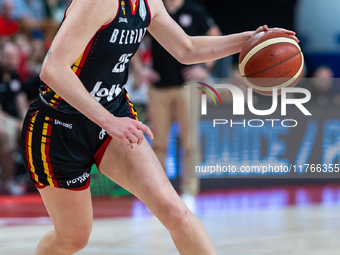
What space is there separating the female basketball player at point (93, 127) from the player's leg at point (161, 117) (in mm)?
3645

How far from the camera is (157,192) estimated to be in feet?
8.11

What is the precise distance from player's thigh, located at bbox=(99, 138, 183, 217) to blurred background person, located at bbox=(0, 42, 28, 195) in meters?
4.87

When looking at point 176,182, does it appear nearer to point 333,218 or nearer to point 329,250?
point 333,218

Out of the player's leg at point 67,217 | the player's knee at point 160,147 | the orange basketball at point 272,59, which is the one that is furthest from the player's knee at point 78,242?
the player's knee at point 160,147

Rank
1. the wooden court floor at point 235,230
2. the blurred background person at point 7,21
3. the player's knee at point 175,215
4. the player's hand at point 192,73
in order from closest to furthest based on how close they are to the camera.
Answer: the player's knee at point 175,215 < the wooden court floor at point 235,230 < the player's hand at point 192,73 < the blurred background person at point 7,21

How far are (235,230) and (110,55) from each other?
2.88 meters

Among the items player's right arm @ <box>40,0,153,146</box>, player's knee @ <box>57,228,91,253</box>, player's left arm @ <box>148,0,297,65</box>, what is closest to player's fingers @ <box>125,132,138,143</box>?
player's right arm @ <box>40,0,153,146</box>

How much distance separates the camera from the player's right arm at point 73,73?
2.21m

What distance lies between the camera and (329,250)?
4074 mm

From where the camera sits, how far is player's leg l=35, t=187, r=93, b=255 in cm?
270

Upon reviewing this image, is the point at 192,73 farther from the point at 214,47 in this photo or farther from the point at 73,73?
the point at 73,73

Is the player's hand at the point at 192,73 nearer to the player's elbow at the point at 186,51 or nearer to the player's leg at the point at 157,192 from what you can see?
the player's elbow at the point at 186,51

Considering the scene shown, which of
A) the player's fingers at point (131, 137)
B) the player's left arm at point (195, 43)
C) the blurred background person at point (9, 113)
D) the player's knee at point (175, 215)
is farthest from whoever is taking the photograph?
the blurred background person at point (9, 113)

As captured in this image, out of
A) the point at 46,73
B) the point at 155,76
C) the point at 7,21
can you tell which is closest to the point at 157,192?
the point at 46,73
